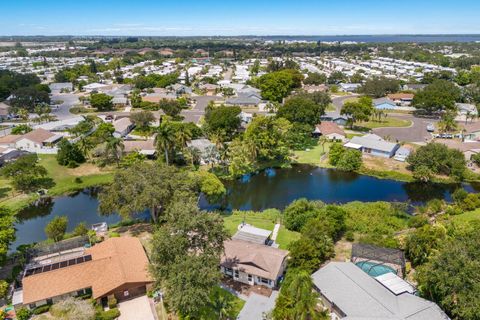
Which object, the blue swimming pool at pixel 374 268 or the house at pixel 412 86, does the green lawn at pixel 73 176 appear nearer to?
the blue swimming pool at pixel 374 268

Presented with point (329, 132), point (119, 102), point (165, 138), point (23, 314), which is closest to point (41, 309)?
point (23, 314)

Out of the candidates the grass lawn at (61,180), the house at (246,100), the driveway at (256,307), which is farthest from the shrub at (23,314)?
the house at (246,100)

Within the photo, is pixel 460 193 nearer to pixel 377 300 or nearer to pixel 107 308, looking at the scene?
pixel 377 300

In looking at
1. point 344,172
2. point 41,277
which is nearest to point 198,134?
point 344,172

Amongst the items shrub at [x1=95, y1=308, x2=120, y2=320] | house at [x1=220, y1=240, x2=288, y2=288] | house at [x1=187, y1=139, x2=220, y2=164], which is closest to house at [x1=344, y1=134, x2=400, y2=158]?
house at [x1=187, y1=139, x2=220, y2=164]

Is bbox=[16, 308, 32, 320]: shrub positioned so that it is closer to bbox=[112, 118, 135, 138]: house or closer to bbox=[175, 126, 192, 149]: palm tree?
bbox=[175, 126, 192, 149]: palm tree

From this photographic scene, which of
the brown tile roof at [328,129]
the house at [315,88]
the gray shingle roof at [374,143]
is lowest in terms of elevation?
the gray shingle roof at [374,143]
